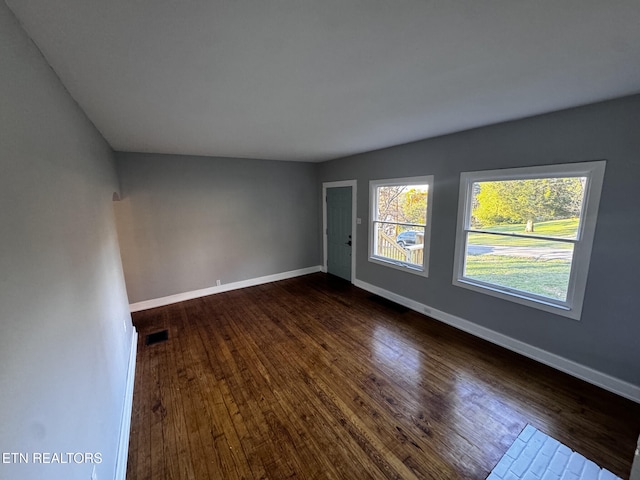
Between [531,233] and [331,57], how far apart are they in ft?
8.62

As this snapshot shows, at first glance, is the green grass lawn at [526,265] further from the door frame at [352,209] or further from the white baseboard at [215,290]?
the white baseboard at [215,290]

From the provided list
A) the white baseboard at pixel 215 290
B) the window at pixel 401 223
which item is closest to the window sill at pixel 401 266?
the window at pixel 401 223

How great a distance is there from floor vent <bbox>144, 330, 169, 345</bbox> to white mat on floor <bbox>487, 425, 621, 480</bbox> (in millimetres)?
3502

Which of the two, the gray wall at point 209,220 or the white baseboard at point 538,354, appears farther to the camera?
the gray wall at point 209,220

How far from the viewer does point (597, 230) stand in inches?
86.7

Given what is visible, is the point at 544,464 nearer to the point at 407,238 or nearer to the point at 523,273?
the point at 523,273

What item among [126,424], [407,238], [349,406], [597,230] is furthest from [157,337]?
[597,230]

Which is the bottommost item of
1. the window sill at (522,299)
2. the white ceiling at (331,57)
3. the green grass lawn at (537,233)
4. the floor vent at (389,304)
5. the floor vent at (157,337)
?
the floor vent at (157,337)

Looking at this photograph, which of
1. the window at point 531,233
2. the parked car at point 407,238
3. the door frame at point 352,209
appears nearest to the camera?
the window at point 531,233

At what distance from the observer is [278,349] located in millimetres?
2955

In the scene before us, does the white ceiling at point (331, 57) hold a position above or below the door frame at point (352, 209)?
above

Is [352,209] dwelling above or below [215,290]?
above

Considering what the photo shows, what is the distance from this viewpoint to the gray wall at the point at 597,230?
2.06m

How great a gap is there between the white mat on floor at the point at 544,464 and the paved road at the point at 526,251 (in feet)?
5.19
